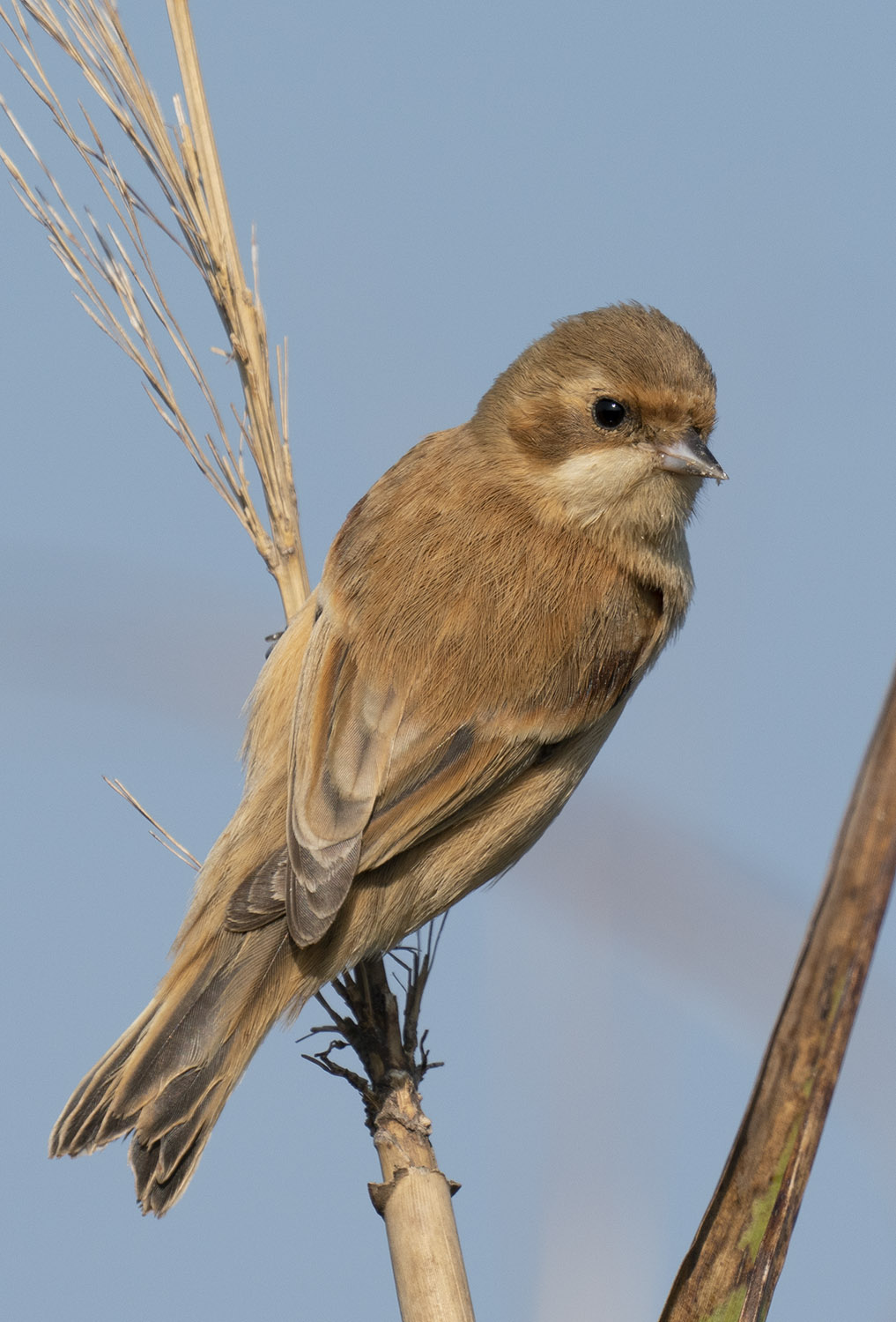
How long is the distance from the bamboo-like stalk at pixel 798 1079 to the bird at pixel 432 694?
51.7 inches

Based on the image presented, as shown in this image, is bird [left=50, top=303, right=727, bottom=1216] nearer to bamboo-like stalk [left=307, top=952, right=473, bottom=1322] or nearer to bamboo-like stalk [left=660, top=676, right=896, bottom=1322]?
bamboo-like stalk [left=307, top=952, right=473, bottom=1322]

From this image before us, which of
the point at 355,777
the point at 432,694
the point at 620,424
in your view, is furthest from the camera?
the point at 620,424

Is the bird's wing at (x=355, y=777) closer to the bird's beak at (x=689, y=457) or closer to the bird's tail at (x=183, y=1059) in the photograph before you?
the bird's tail at (x=183, y=1059)

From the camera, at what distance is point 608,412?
11.3 ft

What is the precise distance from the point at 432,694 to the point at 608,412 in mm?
870

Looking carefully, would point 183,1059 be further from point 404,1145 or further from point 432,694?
point 432,694

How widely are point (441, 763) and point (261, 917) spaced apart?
512mm

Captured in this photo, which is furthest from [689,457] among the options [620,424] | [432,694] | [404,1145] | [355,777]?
[404,1145]

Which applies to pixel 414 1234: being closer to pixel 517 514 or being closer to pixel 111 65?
pixel 517 514

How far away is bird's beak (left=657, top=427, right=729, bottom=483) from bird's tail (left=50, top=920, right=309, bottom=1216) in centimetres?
140

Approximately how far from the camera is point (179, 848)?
9.79 feet

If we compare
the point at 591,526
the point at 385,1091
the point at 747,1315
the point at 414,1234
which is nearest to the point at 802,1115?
the point at 747,1315

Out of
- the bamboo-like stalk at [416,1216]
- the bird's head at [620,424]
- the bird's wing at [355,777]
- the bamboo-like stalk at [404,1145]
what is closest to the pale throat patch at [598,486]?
the bird's head at [620,424]

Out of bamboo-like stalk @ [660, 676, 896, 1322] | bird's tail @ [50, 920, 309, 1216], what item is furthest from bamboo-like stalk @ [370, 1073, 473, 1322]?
bamboo-like stalk @ [660, 676, 896, 1322]
